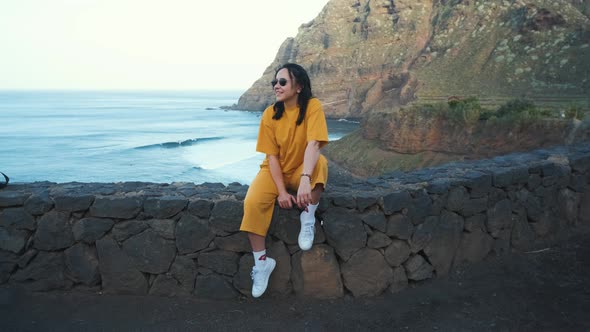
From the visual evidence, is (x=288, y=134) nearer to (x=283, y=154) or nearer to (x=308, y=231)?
(x=283, y=154)

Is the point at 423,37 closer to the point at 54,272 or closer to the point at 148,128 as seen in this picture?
the point at 148,128

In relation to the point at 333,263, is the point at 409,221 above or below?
above

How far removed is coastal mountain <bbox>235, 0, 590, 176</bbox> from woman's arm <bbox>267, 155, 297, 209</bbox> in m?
8.16

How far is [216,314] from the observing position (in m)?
3.94

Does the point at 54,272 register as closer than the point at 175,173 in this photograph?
Yes

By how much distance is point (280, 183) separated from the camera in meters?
3.91

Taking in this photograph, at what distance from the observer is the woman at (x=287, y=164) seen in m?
3.84

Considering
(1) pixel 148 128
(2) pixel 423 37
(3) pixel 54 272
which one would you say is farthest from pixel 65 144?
(3) pixel 54 272

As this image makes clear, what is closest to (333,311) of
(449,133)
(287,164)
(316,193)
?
(316,193)

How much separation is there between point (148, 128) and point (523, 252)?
89.8m

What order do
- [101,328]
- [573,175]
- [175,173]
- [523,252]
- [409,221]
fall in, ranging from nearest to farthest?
[101,328] < [409,221] < [523,252] < [573,175] < [175,173]

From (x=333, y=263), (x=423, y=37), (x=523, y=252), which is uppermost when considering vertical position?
(x=423, y=37)

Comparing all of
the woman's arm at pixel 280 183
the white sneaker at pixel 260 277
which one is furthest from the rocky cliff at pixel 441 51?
the white sneaker at pixel 260 277

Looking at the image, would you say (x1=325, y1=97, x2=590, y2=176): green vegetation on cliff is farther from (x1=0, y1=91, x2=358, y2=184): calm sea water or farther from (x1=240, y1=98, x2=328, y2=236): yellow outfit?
(x1=240, y1=98, x2=328, y2=236): yellow outfit
